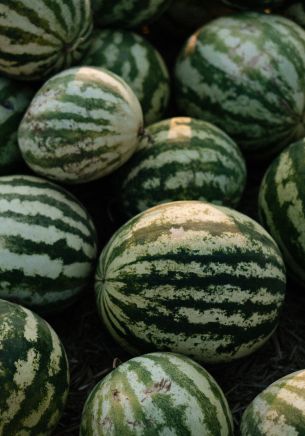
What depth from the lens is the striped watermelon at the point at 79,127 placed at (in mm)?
2342

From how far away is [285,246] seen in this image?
2529 mm

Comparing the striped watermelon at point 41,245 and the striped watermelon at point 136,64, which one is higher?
the striped watermelon at point 136,64

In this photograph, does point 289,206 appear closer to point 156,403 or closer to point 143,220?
point 143,220

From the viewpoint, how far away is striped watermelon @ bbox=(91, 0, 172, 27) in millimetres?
2936

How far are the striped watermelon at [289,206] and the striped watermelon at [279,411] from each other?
1.96 feet

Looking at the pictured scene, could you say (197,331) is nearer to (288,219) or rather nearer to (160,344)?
(160,344)

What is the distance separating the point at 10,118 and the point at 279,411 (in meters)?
1.50

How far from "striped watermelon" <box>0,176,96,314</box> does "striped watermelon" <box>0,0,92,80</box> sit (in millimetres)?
444

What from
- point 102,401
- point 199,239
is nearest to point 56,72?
point 199,239

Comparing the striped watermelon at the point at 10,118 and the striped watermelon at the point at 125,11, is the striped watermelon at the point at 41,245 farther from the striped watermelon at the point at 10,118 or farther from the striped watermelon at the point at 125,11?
the striped watermelon at the point at 125,11

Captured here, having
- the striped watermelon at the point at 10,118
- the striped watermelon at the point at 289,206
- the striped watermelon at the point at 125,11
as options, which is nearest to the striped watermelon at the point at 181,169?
the striped watermelon at the point at 289,206

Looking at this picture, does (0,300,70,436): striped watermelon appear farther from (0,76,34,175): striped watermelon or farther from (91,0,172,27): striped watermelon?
(91,0,172,27): striped watermelon

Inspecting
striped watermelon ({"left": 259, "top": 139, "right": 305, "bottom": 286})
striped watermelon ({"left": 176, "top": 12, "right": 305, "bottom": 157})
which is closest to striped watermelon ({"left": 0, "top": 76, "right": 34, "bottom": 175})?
striped watermelon ({"left": 176, "top": 12, "right": 305, "bottom": 157})

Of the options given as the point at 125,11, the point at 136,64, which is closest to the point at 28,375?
the point at 136,64
